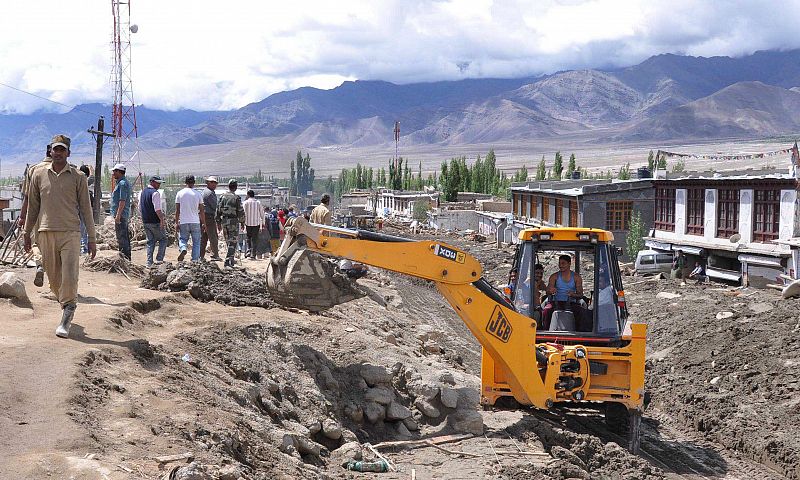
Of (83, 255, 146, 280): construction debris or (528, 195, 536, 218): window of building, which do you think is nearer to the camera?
(83, 255, 146, 280): construction debris

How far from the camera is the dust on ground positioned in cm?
733

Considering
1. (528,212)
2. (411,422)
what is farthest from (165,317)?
(528,212)

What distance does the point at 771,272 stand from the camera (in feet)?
124

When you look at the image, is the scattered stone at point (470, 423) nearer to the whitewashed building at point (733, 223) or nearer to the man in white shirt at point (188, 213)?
the man in white shirt at point (188, 213)

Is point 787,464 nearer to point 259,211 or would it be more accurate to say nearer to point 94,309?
point 94,309

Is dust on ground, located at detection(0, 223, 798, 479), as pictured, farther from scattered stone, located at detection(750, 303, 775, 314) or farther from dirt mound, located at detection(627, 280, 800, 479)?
scattered stone, located at detection(750, 303, 775, 314)

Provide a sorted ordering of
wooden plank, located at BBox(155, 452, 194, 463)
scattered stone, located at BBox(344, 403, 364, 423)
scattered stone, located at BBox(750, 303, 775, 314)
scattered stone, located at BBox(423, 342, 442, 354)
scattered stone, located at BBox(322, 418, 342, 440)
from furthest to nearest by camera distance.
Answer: scattered stone, located at BBox(750, 303, 775, 314) < scattered stone, located at BBox(423, 342, 442, 354) < scattered stone, located at BBox(344, 403, 364, 423) < scattered stone, located at BBox(322, 418, 342, 440) < wooden plank, located at BBox(155, 452, 194, 463)

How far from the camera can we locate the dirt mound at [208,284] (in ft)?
46.0

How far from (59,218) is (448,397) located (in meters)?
4.95

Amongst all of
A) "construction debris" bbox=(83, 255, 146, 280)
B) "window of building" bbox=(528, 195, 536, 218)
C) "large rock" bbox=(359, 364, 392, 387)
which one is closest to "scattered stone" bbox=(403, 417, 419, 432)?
"large rock" bbox=(359, 364, 392, 387)

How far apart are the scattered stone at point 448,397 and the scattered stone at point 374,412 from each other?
0.80 meters

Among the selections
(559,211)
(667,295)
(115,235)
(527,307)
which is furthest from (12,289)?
(559,211)

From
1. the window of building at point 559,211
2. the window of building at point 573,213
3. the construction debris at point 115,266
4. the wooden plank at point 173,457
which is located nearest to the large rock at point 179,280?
the construction debris at point 115,266

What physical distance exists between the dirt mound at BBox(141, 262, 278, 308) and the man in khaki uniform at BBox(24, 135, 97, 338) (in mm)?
4136
